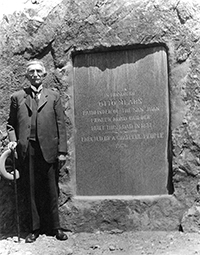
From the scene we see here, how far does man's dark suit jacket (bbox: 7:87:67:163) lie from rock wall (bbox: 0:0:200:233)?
0.32 m

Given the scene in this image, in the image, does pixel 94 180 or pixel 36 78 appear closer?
pixel 36 78

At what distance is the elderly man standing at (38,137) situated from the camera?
15.4 feet

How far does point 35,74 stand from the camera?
186 inches

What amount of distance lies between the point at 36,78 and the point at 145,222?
184cm

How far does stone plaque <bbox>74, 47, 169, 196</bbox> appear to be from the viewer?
16.3 ft

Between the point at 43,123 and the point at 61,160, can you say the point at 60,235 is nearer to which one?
the point at 61,160

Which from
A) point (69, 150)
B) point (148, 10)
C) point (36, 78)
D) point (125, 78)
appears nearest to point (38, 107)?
point (36, 78)

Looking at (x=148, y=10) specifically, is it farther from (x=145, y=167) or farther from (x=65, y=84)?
(x=145, y=167)

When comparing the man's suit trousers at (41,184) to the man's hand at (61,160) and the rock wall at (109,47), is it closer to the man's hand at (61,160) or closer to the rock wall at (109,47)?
the man's hand at (61,160)

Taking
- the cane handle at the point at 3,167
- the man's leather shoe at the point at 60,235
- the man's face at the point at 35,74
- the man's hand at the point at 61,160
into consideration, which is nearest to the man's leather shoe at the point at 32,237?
the man's leather shoe at the point at 60,235

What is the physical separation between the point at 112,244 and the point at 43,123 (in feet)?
4.50

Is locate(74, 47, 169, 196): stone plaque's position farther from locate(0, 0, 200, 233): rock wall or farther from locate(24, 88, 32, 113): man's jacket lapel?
locate(24, 88, 32, 113): man's jacket lapel

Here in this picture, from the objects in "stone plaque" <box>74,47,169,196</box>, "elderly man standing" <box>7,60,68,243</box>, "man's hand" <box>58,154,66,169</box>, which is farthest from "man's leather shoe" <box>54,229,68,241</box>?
"man's hand" <box>58,154,66,169</box>

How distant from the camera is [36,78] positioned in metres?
4.74
